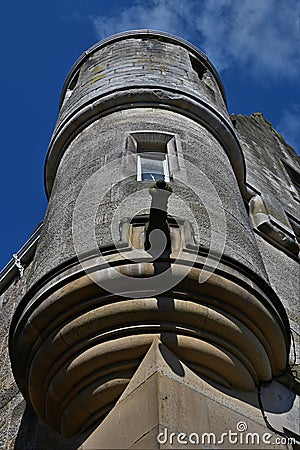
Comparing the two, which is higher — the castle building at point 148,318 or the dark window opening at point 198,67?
the dark window opening at point 198,67

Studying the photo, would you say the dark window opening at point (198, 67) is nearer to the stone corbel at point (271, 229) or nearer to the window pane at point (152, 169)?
the stone corbel at point (271, 229)

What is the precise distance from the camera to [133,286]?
3.67m

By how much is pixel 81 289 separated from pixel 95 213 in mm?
825

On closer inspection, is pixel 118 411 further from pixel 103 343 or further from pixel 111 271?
pixel 111 271

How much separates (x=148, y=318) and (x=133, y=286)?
0.68 ft

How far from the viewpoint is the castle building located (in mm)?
3447

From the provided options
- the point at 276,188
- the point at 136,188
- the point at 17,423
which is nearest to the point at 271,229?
the point at 276,188

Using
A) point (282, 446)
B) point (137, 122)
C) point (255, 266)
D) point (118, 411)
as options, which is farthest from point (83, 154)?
point (282, 446)

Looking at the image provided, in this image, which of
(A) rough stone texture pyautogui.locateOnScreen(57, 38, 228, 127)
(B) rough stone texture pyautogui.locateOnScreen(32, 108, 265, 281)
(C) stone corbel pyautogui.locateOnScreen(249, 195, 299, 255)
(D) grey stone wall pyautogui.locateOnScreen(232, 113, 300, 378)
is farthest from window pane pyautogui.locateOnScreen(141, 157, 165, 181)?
Result: (C) stone corbel pyautogui.locateOnScreen(249, 195, 299, 255)

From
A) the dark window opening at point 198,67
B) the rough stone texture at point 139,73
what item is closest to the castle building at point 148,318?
the rough stone texture at point 139,73

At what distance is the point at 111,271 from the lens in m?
3.72

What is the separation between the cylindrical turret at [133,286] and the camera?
3.63 m

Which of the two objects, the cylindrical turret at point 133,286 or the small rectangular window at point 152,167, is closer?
the cylindrical turret at point 133,286

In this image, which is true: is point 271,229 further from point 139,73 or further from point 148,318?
point 148,318
